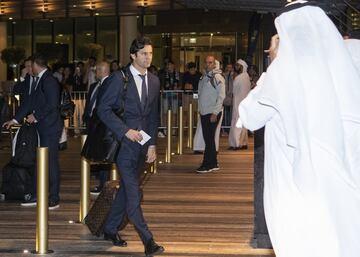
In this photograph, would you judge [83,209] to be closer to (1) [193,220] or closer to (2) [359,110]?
(1) [193,220]

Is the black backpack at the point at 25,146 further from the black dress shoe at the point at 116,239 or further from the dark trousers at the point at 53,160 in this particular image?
the black dress shoe at the point at 116,239

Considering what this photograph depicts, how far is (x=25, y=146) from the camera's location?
10.8m

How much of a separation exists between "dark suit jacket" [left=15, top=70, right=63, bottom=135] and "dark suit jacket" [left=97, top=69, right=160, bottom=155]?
3.07 m

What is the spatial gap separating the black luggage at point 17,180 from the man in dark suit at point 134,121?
11.9 feet

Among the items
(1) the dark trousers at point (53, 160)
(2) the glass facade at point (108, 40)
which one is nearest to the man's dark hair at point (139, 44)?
(1) the dark trousers at point (53, 160)

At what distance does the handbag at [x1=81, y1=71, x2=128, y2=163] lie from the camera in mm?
7680

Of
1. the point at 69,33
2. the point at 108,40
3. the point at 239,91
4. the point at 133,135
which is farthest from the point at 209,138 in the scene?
the point at 69,33

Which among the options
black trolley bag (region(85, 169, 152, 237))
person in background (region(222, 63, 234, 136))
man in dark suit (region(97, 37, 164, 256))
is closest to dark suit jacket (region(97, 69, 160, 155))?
man in dark suit (region(97, 37, 164, 256))

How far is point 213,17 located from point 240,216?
83.4 ft

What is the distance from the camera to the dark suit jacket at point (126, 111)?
7.57 m

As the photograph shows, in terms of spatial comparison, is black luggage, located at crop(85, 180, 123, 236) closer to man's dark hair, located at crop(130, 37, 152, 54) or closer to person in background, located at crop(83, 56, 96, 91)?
man's dark hair, located at crop(130, 37, 152, 54)

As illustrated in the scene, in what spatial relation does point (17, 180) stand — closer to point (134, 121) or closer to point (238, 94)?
point (134, 121)

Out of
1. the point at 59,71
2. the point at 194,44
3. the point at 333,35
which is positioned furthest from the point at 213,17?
the point at 333,35

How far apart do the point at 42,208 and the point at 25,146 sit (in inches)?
114
